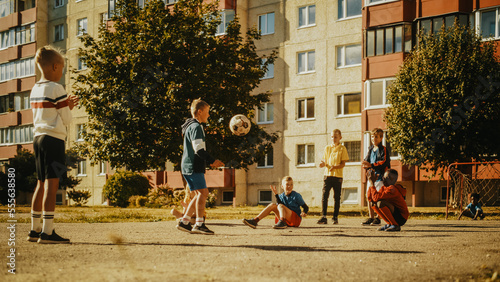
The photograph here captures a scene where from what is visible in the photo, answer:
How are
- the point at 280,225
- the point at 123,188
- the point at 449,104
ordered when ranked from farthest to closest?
the point at 123,188 → the point at 449,104 → the point at 280,225

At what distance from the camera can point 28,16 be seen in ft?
180

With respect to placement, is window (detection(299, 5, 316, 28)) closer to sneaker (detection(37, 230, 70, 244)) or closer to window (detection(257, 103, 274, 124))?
window (detection(257, 103, 274, 124))

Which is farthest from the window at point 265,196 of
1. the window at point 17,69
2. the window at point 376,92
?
the window at point 17,69

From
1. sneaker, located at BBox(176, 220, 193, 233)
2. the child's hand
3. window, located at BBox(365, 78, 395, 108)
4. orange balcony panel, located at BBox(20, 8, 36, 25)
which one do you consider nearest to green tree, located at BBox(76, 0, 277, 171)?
window, located at BBox(365, 78, 395, 108)

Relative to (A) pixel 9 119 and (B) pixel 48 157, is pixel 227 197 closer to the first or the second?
(A) pixel 9 119

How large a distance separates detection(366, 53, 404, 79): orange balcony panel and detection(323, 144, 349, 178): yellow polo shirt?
19.8 m

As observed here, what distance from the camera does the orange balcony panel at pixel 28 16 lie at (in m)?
54.3

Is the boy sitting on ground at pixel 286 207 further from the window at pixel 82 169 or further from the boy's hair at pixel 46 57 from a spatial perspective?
the window at pixel 82 169

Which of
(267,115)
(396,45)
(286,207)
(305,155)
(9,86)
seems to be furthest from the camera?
(9,86)

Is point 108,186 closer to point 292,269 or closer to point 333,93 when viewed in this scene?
point 333,93

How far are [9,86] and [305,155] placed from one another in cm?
3080

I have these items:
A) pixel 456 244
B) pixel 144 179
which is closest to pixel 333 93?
pixel 144 179

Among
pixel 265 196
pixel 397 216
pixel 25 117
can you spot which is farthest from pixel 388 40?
pixel 25 117

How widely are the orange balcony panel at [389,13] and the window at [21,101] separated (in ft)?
109
